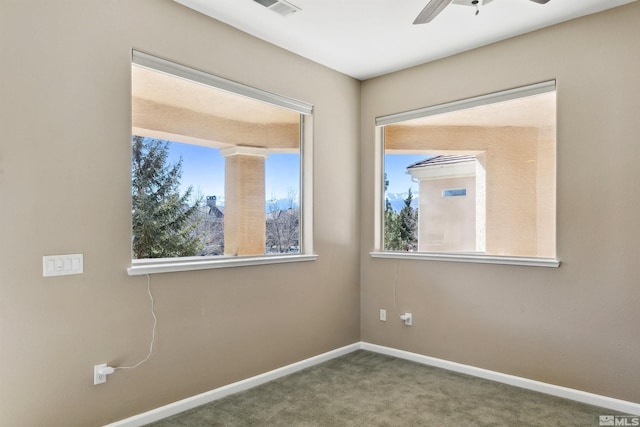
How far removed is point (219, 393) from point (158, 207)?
4.59 ft

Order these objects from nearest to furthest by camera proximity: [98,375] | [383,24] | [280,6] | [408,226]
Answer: [98,375], [280,6], [383,24], [408,226]

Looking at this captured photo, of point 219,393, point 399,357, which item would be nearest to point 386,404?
point 399,357

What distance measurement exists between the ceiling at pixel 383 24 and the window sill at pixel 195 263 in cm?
174

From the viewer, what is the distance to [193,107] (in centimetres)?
301

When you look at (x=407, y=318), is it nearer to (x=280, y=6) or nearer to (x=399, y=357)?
(x=399, y=357)

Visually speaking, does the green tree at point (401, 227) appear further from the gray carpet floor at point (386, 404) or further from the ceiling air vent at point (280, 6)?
the ceiling air vent at point (280, 6)

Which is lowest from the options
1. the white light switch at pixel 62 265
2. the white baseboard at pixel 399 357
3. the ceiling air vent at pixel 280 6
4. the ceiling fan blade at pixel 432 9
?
the white baseboard at pixel 399 357

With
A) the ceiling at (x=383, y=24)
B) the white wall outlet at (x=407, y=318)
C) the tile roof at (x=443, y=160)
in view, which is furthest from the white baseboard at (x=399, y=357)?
the ceiling at (x=383, y=24)

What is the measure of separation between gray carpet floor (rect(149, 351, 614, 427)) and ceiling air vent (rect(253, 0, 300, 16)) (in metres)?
2.72

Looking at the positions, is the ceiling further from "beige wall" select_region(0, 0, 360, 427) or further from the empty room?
"beige wall" select_region(0, 0, 360, 427)

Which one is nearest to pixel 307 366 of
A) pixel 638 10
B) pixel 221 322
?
pixel 221 322

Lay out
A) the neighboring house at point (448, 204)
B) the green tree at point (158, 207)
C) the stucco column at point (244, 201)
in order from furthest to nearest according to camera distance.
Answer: the neighboring house at point (448, 204) < the stucco column at point (244, 201) < the green tree at point (158, 207)

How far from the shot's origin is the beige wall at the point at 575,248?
280cm

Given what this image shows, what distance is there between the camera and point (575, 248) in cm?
299
